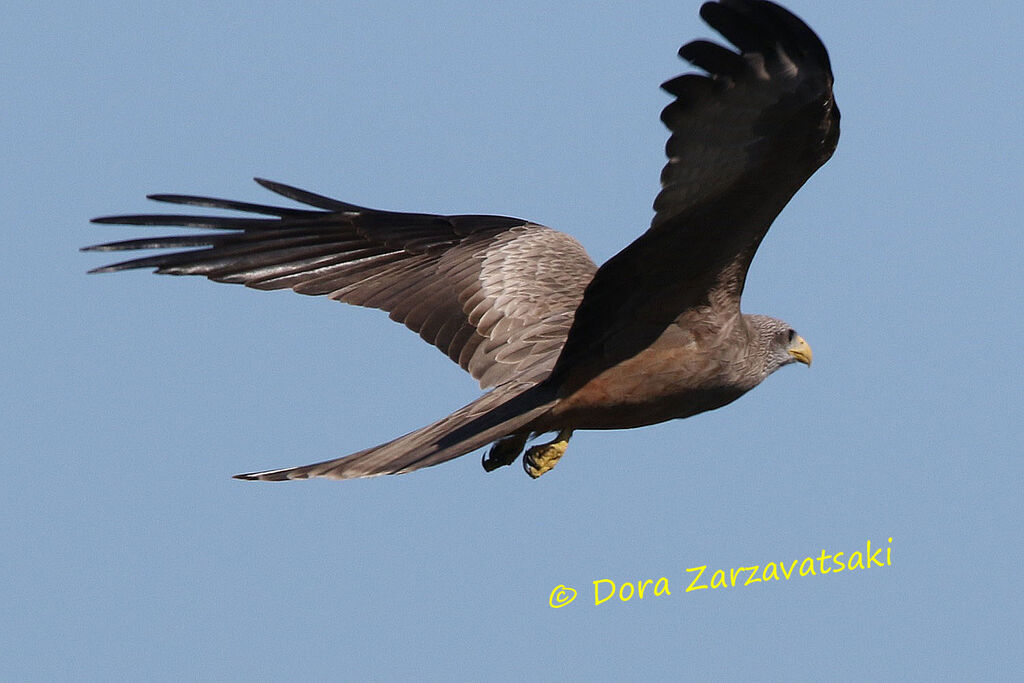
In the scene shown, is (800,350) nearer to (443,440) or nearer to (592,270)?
(592,270)

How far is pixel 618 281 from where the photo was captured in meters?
6.78

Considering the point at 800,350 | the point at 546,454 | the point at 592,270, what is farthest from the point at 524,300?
the point at 800,350

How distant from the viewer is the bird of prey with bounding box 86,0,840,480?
575 centimetres

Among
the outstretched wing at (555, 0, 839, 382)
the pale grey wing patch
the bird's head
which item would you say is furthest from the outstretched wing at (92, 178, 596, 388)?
the bird's head

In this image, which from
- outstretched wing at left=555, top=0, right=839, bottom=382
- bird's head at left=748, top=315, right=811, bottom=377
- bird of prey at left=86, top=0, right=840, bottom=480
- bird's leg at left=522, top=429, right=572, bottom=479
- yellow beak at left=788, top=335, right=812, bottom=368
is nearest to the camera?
outstretched wing at left=555, top=0, right=839, bottom=382

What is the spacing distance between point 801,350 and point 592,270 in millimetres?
1515

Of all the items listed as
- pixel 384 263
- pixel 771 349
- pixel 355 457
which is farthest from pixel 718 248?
pixel 384 263

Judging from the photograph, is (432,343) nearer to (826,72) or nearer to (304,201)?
(304,201)

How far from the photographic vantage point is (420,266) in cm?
873

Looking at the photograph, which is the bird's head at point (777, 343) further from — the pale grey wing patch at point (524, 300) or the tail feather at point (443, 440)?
the tail feather at point (443, 440)

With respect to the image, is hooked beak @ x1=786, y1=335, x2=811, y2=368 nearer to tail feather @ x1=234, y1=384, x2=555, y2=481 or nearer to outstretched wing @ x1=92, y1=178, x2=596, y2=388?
outstretched wing @ x1=92, y1=178, x2=596, y2=388

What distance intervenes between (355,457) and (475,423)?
64cm

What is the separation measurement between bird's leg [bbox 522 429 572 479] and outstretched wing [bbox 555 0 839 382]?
Result: 560 millimetres

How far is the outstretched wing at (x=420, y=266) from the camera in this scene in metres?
7.91
